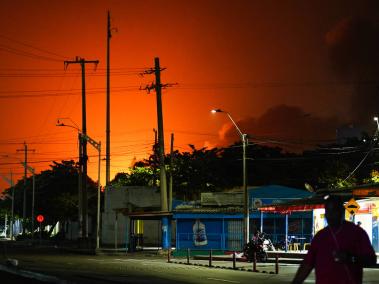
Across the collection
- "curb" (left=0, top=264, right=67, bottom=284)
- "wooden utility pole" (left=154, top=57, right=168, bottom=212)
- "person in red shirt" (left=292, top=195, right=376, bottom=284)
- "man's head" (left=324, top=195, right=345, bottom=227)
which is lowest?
"curb" (left=0, top=264, right=67, bottom=284)

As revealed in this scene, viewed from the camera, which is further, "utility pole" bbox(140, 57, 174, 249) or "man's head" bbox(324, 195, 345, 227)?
"utility pole" bbox(140, 57, 174, 249)

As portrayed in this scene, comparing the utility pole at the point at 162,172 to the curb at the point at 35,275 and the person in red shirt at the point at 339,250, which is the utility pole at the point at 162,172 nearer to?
the curb at the point at 35,275

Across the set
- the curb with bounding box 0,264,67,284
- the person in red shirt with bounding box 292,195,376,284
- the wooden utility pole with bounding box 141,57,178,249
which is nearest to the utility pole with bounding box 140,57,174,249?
the wooden utility pole with bounding box 141,57,178,249

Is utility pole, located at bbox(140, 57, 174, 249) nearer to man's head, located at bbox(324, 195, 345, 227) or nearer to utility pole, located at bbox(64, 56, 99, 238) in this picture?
utility pole, located at bbox(64, 56, 99, 238)

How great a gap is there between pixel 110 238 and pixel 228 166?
66.4 feet

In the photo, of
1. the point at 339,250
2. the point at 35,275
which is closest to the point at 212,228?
the point at 35,275

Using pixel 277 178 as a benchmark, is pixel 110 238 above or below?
below

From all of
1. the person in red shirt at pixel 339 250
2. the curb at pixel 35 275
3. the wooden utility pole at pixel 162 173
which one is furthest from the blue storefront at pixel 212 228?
the person in red shirt at pixel 339 250

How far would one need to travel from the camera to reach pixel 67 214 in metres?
84.5

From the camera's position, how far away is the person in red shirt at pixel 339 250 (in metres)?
6.22

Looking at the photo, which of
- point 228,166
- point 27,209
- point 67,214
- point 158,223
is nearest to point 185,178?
point 158,223

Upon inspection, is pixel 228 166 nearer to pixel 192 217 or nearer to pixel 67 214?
pixel 67 214

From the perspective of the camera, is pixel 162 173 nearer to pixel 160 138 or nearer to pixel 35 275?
pixel 160 138

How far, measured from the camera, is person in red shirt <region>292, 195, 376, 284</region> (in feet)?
20.4
